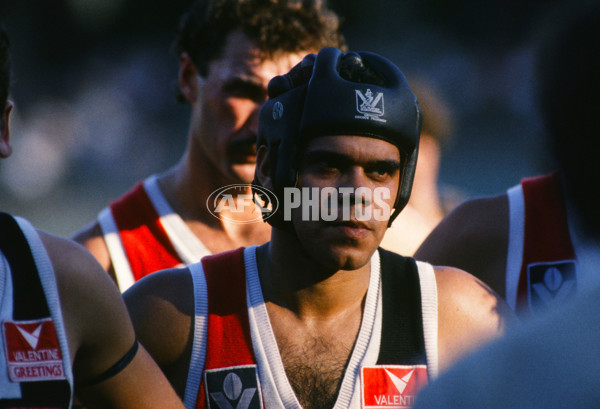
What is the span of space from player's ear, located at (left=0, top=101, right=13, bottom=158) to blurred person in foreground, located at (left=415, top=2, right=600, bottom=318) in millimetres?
2131

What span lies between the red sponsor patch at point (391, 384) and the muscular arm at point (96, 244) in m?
1.85

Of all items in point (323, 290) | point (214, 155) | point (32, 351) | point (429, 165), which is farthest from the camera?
point (429, 165)

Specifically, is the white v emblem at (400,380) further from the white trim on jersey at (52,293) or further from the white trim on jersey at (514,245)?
the white trim on jersey at (52,293)

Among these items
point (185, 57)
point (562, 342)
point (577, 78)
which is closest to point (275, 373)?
point (577, 78)

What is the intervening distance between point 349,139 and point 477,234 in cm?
115

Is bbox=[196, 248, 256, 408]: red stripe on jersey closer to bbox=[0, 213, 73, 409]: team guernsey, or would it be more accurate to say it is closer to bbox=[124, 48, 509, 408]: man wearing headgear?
bbox=[124, 48, 509, 408]: man wearing headgear

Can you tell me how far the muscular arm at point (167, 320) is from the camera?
3305 mm

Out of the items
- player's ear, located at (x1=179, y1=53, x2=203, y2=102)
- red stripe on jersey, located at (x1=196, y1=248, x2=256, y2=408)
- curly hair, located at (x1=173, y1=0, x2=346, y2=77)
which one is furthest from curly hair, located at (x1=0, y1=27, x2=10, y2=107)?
player's ear, located at (x1=179, y1=53, x2=203, y2=102)

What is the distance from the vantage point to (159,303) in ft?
11.1

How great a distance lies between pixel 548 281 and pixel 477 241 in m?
0.41

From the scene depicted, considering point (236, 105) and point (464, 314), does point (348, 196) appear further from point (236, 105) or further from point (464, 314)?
point (236, 105)

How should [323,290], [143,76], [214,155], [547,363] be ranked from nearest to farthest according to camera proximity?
1. [547,363]
2. [323,290]
3. [214,155]
4. [143,76]

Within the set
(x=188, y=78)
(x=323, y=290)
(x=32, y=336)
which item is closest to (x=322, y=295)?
(x=323, y=290)

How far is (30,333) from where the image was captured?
8.06 ft
